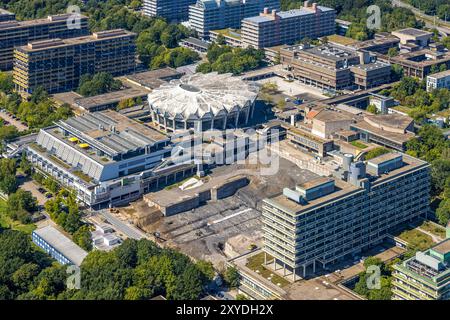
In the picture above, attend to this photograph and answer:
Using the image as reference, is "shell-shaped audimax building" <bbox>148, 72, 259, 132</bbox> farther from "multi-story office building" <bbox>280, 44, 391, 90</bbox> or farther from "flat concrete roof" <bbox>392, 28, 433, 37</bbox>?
"flat concrete roof" <bbox>392, 28, 433, 37</bbox>

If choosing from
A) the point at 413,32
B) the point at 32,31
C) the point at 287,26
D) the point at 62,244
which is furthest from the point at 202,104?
the point at 413,32

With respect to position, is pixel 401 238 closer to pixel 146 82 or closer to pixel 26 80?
pixel 146 82

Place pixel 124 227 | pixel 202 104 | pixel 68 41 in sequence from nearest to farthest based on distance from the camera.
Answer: pixel 124 227 < pixel 202 104 < pixel 68 41

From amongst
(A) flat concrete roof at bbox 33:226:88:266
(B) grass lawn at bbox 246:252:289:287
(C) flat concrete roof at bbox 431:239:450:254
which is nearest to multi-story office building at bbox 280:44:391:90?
(B) grass lawn at bbox 246:252:289:287

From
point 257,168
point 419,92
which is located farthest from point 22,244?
point 419,92

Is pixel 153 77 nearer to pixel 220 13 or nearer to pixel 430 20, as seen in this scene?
pixel 220 13

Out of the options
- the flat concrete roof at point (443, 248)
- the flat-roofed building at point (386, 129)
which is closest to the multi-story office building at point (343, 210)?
the flat concrete roof at point (443, 248)
